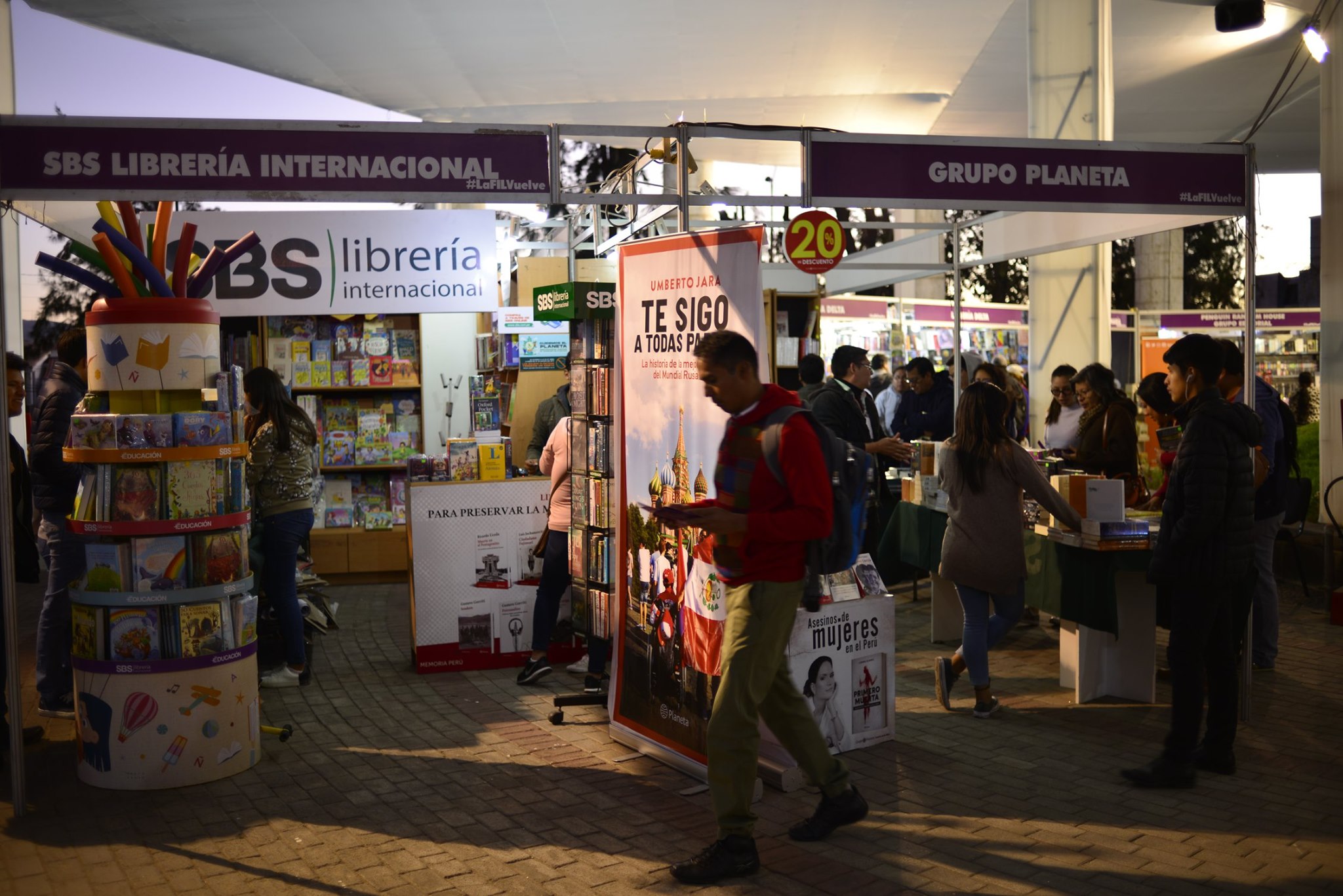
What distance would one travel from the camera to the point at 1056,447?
362 inches

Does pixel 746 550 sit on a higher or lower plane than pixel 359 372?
lower

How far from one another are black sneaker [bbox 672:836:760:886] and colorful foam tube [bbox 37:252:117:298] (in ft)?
11.1

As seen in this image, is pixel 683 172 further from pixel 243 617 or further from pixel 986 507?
pixel 243 617

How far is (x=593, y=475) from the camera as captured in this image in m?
5.76

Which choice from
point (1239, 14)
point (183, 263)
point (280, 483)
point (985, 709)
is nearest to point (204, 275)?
point (183, 263)

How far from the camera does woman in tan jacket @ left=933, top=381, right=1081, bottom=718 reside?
5504 mm

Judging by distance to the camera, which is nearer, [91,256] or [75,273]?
[75,273]

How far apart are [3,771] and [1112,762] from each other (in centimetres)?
501

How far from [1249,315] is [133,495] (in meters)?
5.25

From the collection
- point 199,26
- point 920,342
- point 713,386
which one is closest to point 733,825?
point 713,386

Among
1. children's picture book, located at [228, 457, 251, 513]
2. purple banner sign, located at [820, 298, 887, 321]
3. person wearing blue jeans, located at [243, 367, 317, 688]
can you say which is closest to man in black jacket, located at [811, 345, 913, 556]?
person wearing blue jeans, located at [243, 367, 317, 688]

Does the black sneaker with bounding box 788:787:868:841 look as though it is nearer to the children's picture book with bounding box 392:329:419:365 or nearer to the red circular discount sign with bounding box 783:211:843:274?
the red circular discount sign with bounding box 783:211:843:274

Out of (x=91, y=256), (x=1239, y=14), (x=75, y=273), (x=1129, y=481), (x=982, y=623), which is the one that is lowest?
(x=982, y=623)

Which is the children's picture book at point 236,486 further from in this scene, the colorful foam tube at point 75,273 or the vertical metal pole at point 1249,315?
the vertical metal pole at point 1249,315
